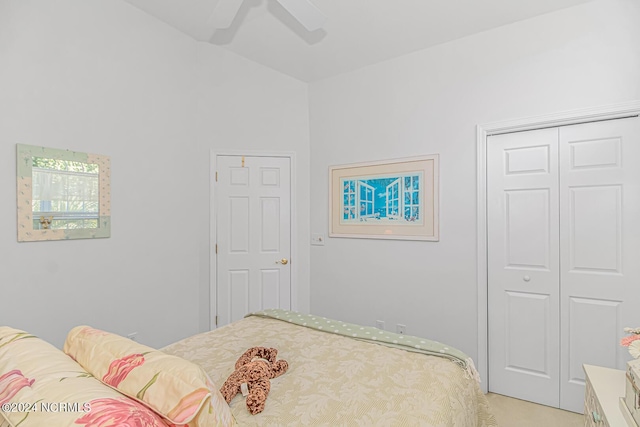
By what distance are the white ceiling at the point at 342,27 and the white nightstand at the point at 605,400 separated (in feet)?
7.47

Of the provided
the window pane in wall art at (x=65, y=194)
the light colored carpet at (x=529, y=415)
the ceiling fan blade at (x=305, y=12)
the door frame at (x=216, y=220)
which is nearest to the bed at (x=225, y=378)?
the light colored carpet at (x=529, y=415)

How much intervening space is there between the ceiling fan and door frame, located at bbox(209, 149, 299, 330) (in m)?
1.46

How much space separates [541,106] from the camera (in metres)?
2.44

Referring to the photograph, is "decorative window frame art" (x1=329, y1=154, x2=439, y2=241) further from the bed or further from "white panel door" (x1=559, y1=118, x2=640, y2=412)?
the bed

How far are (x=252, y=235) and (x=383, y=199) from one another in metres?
1.37

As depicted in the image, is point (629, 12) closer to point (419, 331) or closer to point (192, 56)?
point (419, 331)

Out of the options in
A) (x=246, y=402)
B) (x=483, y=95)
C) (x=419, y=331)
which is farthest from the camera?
(x=419, y=331)

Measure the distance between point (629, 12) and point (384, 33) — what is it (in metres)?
1.56

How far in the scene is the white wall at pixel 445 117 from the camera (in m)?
2.29

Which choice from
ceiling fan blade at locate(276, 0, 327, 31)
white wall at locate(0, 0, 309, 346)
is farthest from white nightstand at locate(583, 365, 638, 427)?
white wall at locate(0, 0, 309, 346)

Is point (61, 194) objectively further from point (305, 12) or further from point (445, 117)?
point (445, 117)

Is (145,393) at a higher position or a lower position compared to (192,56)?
lower

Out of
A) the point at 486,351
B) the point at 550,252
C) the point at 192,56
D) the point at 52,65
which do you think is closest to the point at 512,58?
the point at 550,252

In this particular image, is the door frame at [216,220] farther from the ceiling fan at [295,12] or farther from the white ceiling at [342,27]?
the ceiling fan at [295,12]
